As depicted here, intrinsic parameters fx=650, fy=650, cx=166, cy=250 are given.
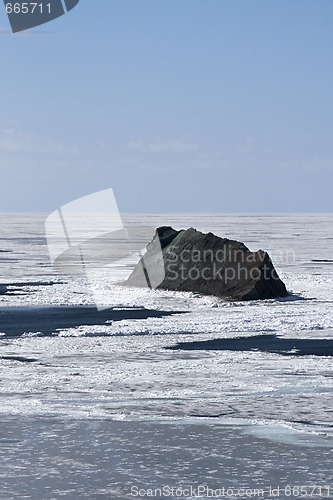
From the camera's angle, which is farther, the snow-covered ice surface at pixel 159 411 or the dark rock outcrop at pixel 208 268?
the dark rock outcrop at pixel 208 268

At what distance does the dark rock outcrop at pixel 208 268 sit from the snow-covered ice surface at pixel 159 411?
93.6 inches

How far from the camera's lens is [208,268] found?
11.7 meters

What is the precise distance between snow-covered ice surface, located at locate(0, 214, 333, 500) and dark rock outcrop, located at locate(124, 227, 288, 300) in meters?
2.38

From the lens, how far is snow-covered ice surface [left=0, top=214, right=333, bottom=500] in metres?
3.34

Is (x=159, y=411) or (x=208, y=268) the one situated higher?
(x=159, y=411)

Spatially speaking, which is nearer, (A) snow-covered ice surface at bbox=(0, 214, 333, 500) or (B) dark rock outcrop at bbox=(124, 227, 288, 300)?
(A) snow-covered ice surface at bbox=(0, 214, 333, 500)

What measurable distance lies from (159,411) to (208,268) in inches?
289

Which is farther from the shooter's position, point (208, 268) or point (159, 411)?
point (208, 268)

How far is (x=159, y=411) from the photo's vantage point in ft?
14.7

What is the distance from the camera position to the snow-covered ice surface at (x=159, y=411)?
3338mm

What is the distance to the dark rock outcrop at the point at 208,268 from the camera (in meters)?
10.9

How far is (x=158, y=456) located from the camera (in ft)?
11.8

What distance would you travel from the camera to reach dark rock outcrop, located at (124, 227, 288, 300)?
1091 centimetres

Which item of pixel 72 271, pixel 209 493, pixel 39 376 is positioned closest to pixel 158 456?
pixel 209 493
